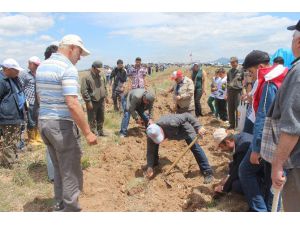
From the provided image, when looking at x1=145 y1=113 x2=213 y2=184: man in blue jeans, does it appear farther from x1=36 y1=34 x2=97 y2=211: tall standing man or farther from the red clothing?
the red clothing

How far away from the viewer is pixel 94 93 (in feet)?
26.2

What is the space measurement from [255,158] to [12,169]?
4.03 meters

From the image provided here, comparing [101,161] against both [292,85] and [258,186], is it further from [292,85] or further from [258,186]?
[292,85]


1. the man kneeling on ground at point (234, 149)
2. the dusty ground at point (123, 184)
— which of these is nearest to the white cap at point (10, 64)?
the dusty ground at point (123, 184)

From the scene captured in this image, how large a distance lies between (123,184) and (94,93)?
2.79 metres

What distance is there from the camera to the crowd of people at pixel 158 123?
2330mm

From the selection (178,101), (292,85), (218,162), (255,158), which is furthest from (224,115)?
(292,85)

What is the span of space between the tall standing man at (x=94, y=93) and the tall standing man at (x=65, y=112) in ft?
13.4

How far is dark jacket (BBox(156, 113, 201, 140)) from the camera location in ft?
17.9

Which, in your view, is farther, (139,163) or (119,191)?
(139,163)

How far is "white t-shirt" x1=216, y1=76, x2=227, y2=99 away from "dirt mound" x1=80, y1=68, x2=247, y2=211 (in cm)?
232

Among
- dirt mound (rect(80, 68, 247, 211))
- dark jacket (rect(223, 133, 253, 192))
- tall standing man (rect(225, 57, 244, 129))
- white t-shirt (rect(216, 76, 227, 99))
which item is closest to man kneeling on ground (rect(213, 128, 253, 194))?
dark jacket (rect(223, 133, 253, 192))

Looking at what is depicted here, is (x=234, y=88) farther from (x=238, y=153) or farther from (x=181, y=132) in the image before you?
(x=238, y=153)

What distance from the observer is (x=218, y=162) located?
6.30m
